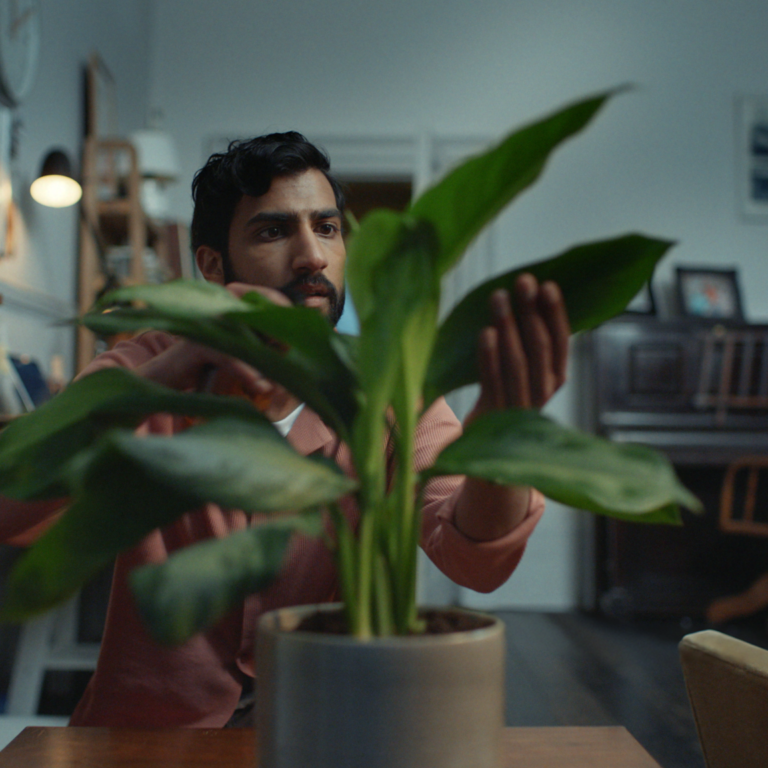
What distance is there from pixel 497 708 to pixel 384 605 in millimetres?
71

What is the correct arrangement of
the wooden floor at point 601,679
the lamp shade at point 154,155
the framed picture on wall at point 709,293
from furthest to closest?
the framed picture on wall at point 709,293 → the lamp shade at point 154,155 → the wooden floor at point 601,679

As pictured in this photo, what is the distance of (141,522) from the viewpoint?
1.01ft

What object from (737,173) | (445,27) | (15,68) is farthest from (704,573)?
(15,68)

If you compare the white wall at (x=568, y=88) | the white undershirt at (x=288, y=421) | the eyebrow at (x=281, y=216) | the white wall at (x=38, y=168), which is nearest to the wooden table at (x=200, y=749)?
the white undershirt at (x=288, y=421)

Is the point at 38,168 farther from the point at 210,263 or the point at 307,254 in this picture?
the point at 307,254

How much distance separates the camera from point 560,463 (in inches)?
12.0

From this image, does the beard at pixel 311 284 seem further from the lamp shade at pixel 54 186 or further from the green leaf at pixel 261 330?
the lamp shade at pixel 54 186

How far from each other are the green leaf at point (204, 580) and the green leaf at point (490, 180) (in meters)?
0.16

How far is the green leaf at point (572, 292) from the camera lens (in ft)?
1.22

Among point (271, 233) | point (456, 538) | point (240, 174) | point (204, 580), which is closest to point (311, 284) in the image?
point (271, 233)

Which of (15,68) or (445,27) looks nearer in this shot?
(15,68)

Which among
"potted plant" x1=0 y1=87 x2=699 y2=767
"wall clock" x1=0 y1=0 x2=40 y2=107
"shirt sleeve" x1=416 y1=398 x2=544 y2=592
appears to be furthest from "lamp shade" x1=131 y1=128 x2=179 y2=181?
"potted plant" x1=0 y1=87 x2=699 y2=767

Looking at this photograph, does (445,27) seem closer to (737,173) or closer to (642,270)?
(737,173)

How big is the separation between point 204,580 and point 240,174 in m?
0.94
